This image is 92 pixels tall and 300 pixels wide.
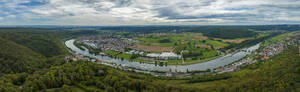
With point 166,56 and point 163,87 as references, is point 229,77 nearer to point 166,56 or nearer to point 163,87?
point 163,87

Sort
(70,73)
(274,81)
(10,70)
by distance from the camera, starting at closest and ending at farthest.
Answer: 1. (274,81)
2. (70,73)
3. (10,70)

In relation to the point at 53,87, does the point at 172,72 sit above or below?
below

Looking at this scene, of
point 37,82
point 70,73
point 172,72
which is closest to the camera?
point 37,82

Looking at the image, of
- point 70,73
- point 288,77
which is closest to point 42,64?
point 70,73

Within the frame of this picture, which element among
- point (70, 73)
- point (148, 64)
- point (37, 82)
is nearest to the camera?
point (37, 82)

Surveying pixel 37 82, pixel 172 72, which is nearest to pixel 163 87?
pixel 172 72

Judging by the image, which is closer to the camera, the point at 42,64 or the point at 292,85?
the point at 292,85

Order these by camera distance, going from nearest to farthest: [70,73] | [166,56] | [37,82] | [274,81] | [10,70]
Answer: [37,82]
[274,81]
[70,73]
[10,70]
[166,56]

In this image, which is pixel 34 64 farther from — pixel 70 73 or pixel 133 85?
pixel 133 85

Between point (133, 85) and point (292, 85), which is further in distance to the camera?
point (133, 85)
